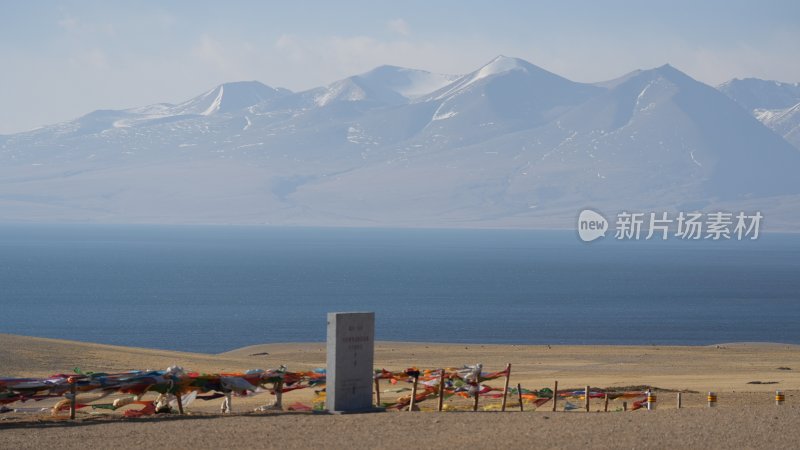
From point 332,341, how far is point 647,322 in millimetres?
58675

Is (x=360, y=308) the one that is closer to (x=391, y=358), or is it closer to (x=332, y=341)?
(x=391, y=358)

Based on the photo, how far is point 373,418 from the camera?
1969cm

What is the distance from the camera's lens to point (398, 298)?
321ft

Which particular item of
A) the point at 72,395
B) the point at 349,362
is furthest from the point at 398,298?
the point at 72,395

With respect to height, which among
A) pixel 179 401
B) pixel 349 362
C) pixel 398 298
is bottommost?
pixel 179 401

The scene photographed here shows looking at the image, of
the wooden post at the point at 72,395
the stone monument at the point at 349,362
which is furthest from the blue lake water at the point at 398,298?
the wooden post at the point at 72,395

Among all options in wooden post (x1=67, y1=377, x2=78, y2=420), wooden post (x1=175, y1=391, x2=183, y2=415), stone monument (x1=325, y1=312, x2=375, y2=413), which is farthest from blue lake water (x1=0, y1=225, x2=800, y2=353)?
wooden post (x1=67, y1=377, x2=78, y2=420)

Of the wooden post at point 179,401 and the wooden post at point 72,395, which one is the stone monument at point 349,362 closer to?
the wooden post at point 179,401

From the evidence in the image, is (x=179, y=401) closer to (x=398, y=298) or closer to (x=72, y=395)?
(x=72, y=395)

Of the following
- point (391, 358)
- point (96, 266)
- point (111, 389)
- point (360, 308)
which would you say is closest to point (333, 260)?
point (96, 266)

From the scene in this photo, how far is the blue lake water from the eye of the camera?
6956cm

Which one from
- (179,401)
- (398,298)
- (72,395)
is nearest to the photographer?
(72,395)

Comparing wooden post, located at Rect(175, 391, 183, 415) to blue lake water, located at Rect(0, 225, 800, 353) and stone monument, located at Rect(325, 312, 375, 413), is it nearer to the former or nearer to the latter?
stone monument, located at Rect(325, 312, 375, 413)

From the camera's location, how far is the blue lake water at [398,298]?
69.6m
